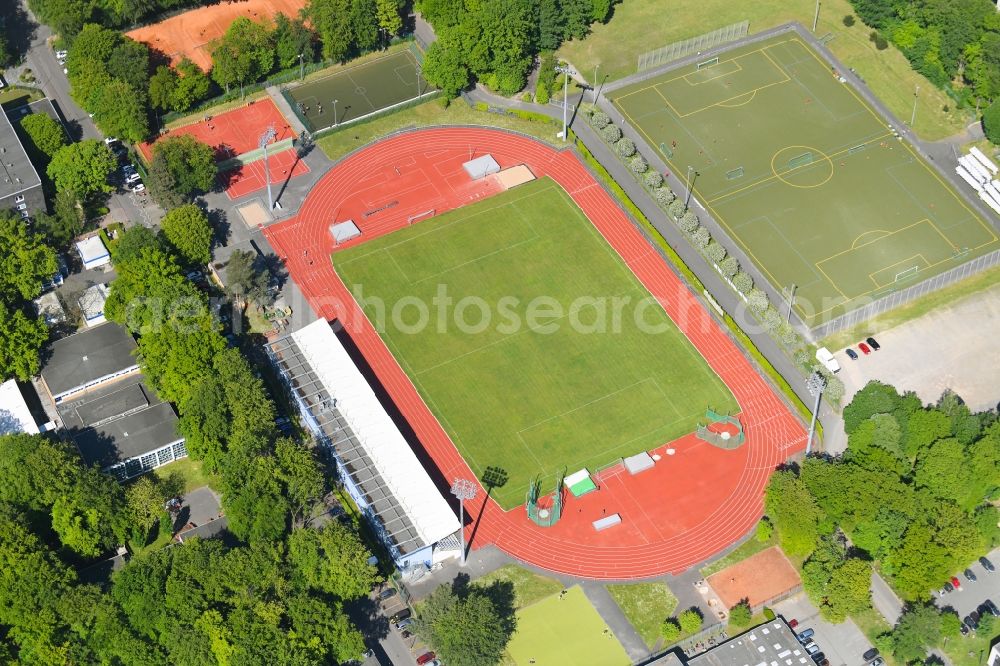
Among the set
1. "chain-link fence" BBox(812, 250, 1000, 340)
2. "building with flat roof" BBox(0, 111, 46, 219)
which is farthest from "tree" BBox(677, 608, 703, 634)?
"building with flat roof" BBox(0, 111, 46, 219)

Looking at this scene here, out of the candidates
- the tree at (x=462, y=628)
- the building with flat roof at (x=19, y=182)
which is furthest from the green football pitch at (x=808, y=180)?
the building with flat roof at (x=19, y=182)

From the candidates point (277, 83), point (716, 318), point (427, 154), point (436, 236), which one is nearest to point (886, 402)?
point (716, 318)

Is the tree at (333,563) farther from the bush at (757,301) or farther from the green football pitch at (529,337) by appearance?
the bush at (757,301)

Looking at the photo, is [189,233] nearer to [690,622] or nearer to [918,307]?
[690,622]

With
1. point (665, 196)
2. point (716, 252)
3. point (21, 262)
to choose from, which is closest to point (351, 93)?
point (665, 196)

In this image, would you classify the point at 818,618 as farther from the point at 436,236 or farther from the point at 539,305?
the point at 436,236

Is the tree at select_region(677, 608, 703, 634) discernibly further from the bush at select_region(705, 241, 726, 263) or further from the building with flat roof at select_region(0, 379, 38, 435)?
the building with flat roof at select_region(0, 379, 38, 435)
